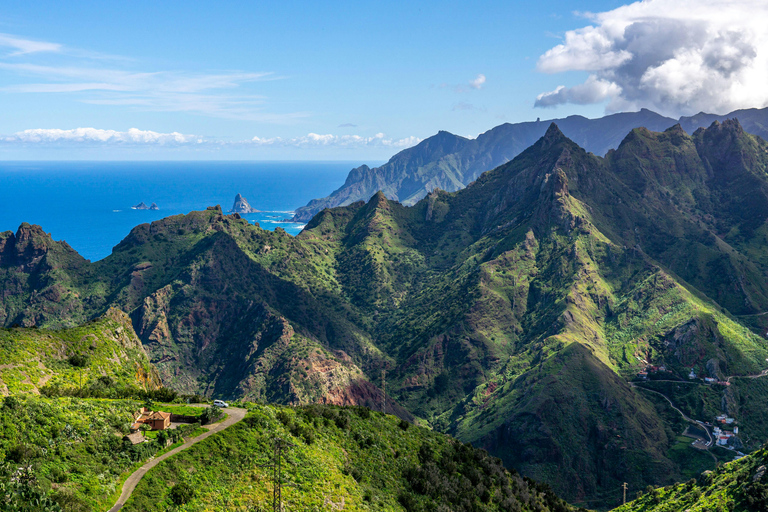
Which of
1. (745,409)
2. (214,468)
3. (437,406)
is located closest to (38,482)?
(214,468)

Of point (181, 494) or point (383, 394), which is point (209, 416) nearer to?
point (181, 494)

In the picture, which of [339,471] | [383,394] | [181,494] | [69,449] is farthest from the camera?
[383,394]

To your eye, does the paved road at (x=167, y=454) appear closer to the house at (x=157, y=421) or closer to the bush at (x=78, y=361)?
the house at (x=157, y=421)

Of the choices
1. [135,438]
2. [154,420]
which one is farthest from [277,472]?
[135,438]

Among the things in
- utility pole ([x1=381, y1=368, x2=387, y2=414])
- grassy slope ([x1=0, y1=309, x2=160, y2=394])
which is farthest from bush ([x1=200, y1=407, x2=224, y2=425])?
utility pole ([x1=381, y1=368, x2=387, y2=414])

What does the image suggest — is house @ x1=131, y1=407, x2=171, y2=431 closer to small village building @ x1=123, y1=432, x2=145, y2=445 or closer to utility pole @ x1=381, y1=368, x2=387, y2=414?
small village building @ x1=123, y1=432, x2=145, y2=445

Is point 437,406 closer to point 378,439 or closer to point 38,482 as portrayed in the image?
point 378,439
